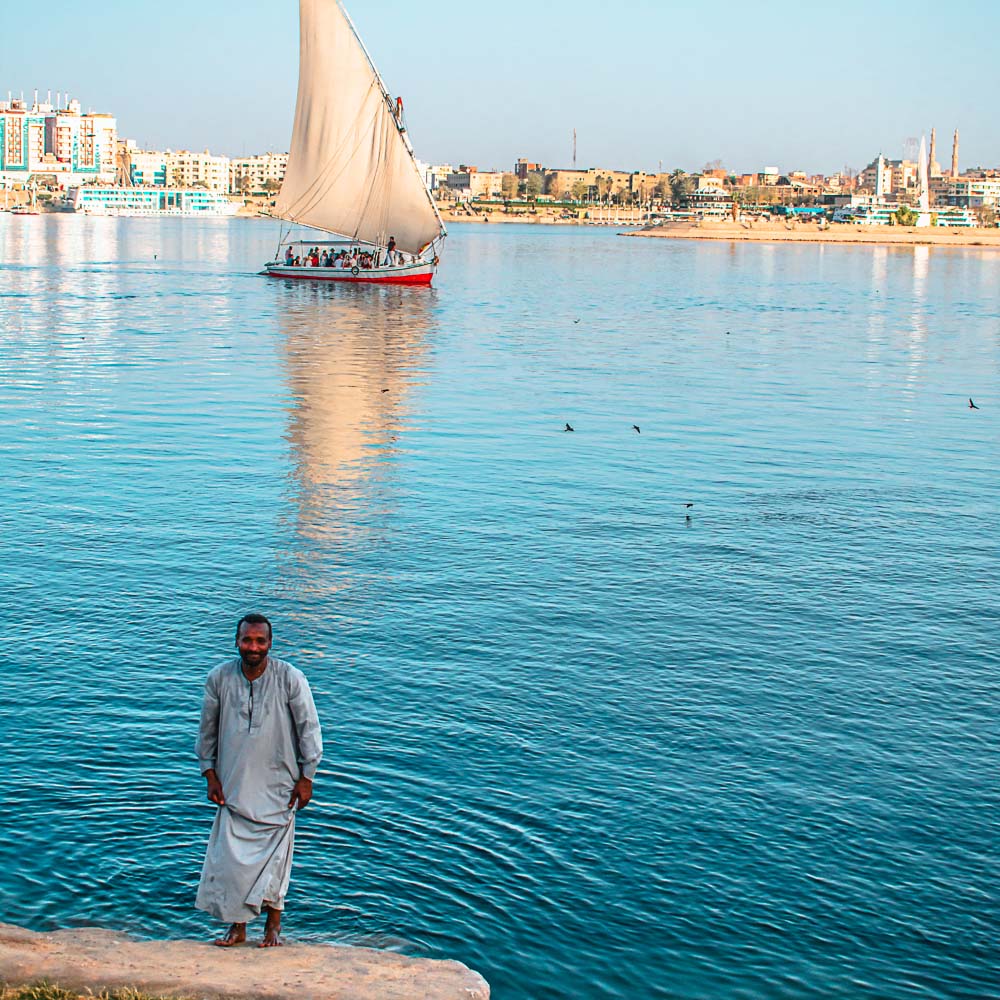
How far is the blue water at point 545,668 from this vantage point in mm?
9523

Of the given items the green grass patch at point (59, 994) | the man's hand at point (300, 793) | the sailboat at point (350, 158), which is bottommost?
the green grass patch at point (59, 994)

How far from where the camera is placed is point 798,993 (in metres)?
8.73

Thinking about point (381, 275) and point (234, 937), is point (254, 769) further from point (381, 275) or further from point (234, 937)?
point (381, 275)

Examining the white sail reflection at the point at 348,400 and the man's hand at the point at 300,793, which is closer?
the man's hand at the point at 300,793

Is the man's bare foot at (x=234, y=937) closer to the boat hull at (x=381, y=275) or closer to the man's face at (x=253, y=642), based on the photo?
the man's face at (x=253, y=642)

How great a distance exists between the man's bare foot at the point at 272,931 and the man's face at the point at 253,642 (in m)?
1.61

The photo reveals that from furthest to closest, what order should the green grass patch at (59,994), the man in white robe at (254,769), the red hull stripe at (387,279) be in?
the red hull stripe at (387,279), the man in white robe at (254,769), the green grass patch at (59,994)

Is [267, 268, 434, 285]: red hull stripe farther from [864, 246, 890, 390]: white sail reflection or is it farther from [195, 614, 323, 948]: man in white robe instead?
[195, 614, 323, 948]: man in white robe

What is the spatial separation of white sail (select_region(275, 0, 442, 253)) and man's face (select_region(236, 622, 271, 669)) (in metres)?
66.5

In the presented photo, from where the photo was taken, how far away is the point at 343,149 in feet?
236

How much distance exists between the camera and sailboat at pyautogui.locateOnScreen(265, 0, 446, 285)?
70.4 metres

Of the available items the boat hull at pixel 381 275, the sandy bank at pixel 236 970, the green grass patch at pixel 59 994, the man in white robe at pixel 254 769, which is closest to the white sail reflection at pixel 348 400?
the boat hull at pixel 381 275

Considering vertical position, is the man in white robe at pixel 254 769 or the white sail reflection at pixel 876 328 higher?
the white sail reflection at pixel 876 328

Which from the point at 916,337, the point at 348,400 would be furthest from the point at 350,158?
the point at 348,400
